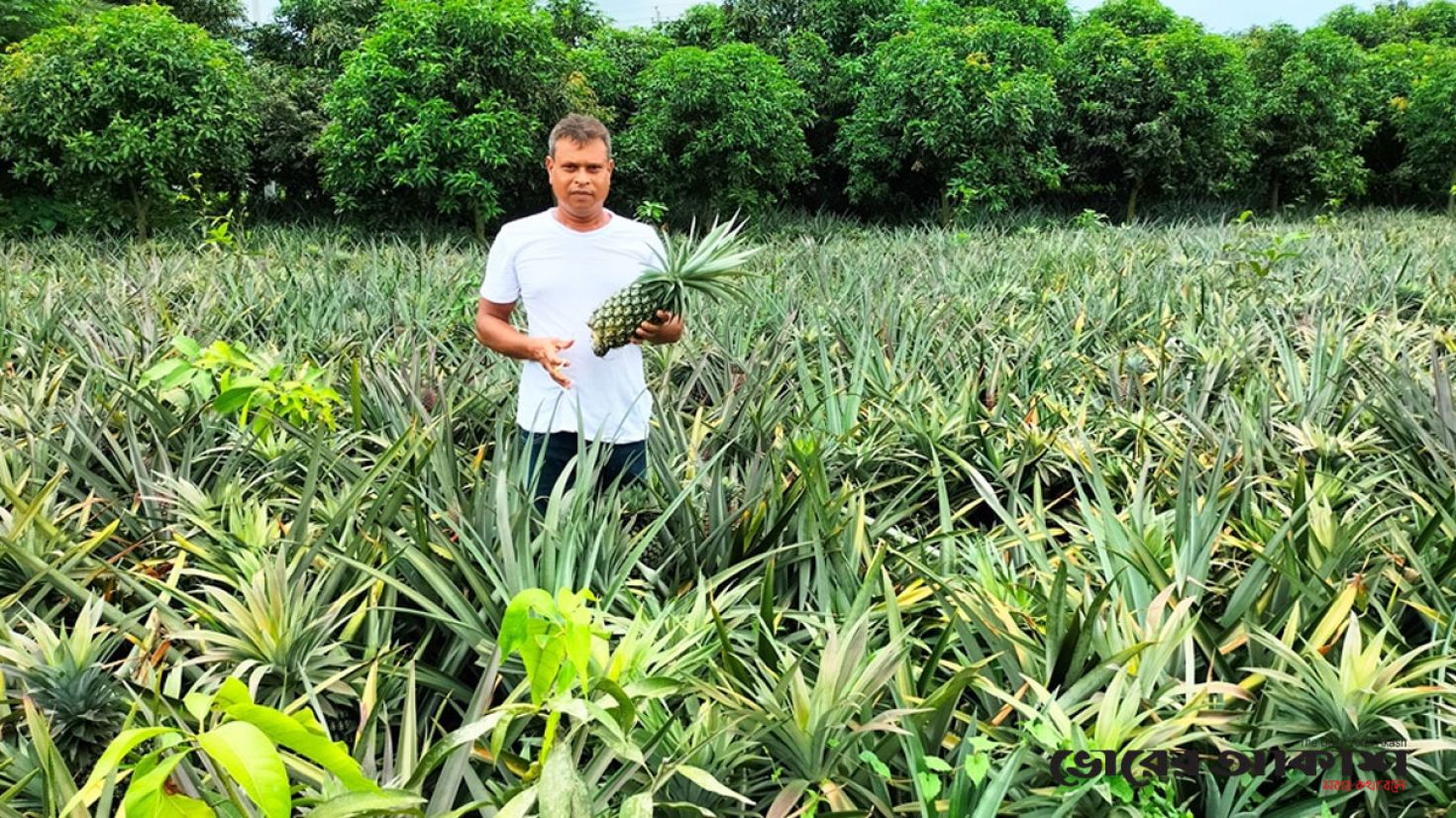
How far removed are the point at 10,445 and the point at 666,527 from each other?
5.13 ft

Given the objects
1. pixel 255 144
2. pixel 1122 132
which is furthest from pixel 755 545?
pixel 1122 132

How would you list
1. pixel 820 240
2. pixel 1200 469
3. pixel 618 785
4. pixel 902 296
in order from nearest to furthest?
pixel 618 785 → pixel 1200 469 → pixel 902 296 → pixel 820 240

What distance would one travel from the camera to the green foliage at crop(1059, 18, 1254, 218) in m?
12.5

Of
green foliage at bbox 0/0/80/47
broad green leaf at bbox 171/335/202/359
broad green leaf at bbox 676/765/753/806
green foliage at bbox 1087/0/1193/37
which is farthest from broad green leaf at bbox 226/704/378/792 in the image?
green foliage at bbox 1087/0/1193/37

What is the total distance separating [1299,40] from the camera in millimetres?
15016

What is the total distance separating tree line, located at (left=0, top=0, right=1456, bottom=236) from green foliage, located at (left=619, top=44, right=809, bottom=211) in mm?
34

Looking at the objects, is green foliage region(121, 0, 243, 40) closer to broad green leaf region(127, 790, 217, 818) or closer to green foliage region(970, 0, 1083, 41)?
green foliage region(970, 0, 1083, 41)

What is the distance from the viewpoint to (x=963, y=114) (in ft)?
36.1

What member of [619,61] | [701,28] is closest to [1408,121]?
[701,28]

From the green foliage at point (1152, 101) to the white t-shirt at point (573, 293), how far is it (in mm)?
11958

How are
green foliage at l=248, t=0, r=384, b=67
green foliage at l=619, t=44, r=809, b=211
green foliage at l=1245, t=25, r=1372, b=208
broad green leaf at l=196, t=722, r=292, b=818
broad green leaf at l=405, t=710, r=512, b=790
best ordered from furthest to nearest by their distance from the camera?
green foliage at l=1245, t=25, r=1372, b=208
green foliage at l=248, t=0, r=384, b=67
green foliage at l=619, t=44, r=809, b=211
broad green leaf at l=405, t=710, r=512, b=790
broad green leaf at l=196, t=722, r=292, b=818

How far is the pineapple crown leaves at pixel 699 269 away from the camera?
2.02 meters

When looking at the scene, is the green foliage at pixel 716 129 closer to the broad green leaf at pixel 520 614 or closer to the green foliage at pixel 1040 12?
the green foliage at pixel 1040 12

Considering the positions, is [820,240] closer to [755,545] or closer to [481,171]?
[481,171]
